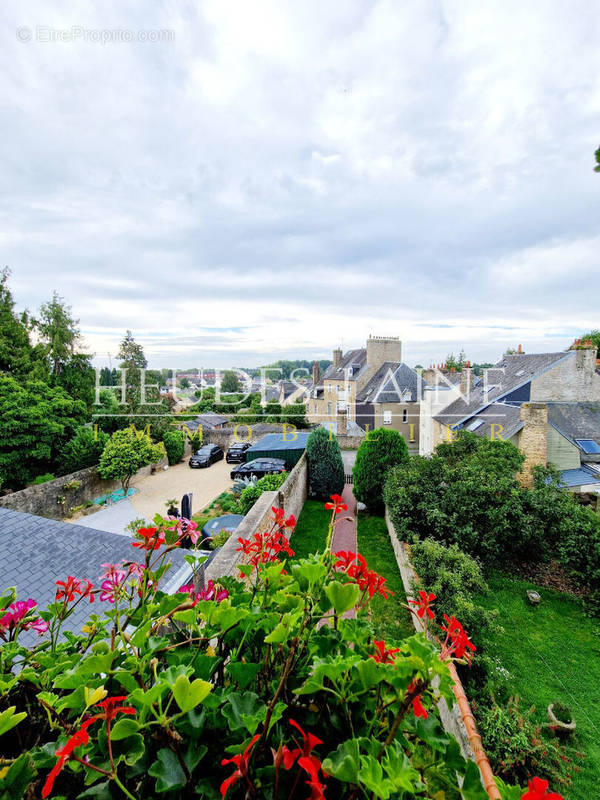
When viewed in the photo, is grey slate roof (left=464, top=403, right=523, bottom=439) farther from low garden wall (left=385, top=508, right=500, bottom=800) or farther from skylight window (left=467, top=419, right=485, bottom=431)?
low garden wall (left=385, top=508, right=500, bottom=800)

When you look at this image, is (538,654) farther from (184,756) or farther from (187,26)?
(187,26)

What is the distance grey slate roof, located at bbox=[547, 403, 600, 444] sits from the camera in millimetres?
13273

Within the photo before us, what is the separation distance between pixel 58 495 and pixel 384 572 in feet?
44.4

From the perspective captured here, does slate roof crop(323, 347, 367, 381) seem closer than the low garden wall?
No

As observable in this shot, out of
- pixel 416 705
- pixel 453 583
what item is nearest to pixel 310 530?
pixel 453 583

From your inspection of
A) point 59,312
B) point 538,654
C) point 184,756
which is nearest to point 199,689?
point 184,756

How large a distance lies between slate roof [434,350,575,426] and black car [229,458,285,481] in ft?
26.3

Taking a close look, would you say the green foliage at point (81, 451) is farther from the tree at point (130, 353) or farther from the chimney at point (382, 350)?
the chimney at point (382, 350)

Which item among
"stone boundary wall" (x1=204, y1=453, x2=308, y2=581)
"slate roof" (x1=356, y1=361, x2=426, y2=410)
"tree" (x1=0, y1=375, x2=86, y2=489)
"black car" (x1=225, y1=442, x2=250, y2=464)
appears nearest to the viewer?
"stone boundary wall" (x1=204, y1=453, x2=308, y2=581)

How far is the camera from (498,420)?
13.5 metres

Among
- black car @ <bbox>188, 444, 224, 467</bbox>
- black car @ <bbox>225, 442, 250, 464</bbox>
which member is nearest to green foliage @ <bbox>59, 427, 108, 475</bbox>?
black car @ <bbox>188, 444, 224, 467</bbox>

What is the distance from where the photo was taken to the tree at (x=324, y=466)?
1462 centimetres

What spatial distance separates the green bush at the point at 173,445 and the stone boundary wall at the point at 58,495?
5.04m

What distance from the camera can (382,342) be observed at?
27.5 meters
